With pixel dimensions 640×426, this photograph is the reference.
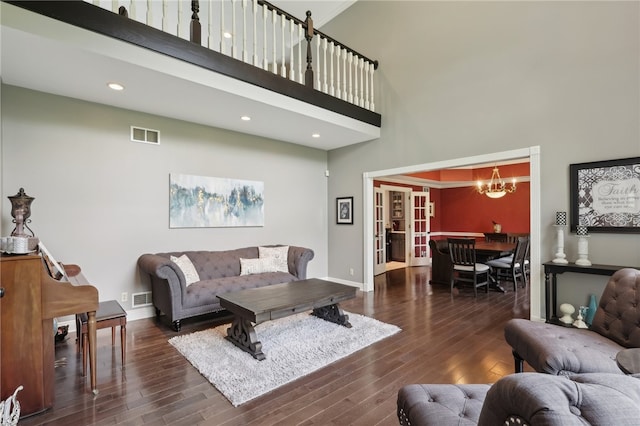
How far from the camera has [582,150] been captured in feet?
10.9

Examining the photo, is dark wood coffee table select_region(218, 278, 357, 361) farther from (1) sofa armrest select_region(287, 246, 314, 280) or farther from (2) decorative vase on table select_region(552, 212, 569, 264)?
(2) decorative vase on table select_region(552, 212, 569, 264)

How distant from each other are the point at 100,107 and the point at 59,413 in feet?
10.9

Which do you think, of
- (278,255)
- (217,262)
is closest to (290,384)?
(217,262)

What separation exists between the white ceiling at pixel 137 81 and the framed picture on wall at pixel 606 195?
2.96m

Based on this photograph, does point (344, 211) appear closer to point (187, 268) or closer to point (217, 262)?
point (217, 262)

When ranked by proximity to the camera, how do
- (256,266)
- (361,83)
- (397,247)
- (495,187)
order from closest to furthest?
(256,266) → (361,83) → (495,187) → (397,247)

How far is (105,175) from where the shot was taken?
3740mm

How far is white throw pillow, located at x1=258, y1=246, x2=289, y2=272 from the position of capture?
4.80m

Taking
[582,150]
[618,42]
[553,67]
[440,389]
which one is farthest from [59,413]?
[618,42]

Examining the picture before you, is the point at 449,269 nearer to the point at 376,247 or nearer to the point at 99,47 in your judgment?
A: the point at 376,247

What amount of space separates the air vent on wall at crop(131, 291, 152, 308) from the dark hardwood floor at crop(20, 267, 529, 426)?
0.24m

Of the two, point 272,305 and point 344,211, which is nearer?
point 272,305

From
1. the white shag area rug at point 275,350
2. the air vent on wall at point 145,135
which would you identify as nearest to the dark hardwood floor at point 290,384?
the white shag area rug at point 275,350

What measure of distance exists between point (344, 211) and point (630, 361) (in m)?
4.73
